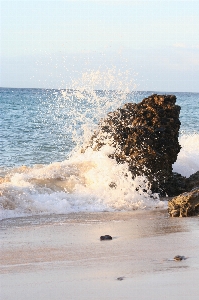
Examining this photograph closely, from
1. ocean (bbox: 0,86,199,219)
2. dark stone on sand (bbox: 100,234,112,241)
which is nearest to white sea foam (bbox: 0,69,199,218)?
ocean (bbox: 0,86,199,219)

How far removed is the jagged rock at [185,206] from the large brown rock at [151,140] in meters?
1.56

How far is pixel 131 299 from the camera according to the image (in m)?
4.46

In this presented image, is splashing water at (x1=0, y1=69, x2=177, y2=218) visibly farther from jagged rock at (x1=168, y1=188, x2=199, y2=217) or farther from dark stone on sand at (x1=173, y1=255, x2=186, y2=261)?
dark stone on sand at (x1=173, y1=255, x2=186, y2=261)

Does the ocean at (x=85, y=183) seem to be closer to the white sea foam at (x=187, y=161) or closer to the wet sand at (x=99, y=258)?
the white sea foam at (x=187, y=161)

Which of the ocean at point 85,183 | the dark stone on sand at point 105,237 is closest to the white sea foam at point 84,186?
the ocean at point 85,183

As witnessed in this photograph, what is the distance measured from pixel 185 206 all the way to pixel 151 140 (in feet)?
6.28

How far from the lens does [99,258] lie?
590 cm

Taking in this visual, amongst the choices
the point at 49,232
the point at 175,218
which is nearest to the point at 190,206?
the point at 175,218

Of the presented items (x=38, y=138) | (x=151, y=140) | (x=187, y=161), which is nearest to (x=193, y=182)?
(x=151, y=140)

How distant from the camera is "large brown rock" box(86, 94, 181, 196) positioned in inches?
395

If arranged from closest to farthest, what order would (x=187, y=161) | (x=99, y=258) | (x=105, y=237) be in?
(x=99, y=258), (x=105, y=237), (x=187, y=161)

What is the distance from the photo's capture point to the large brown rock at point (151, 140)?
10.0m

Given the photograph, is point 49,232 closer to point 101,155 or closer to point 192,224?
point 192,224

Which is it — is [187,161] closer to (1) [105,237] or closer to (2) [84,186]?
(2) [84,186]
